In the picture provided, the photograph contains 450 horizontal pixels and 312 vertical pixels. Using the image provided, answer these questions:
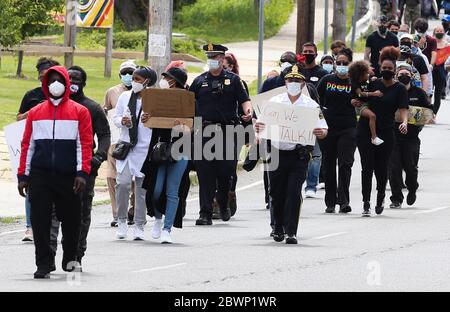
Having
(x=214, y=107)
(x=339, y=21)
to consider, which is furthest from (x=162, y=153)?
(x=339, y=21)

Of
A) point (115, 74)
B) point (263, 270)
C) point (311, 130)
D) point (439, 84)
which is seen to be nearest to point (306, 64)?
point (311, 130)

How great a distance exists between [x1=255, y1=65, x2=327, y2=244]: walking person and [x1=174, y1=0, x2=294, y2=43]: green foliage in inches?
1426

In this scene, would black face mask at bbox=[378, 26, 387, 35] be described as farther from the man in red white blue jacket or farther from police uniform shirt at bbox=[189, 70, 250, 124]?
the man in red white blue jacket

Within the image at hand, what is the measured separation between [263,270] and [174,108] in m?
2.91

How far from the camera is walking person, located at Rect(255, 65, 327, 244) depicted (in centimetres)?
1565

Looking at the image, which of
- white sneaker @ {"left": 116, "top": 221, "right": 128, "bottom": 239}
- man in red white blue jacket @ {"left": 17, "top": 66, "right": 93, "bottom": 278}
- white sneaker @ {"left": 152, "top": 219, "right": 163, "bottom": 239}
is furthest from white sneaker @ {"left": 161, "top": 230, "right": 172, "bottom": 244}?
man in red white blue jacket @ {"left": 17, "top": 66, "right": 93, "bottom": 278}

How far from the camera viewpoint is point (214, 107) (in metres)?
17.6

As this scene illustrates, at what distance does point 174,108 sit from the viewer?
15906 mm

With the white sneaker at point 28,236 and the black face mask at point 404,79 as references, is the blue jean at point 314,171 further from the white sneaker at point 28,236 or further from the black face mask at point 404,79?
the white sneaker at point 28,236

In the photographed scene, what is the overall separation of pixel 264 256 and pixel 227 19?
41422 millimetres

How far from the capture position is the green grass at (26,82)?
31.5 meters

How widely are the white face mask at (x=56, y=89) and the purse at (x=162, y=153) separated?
3120 mm

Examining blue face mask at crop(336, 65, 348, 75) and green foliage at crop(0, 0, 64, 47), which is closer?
blue face mask at crop(336, 65, 348, 75)

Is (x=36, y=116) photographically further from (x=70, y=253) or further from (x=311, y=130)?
(x=311, y=130)
